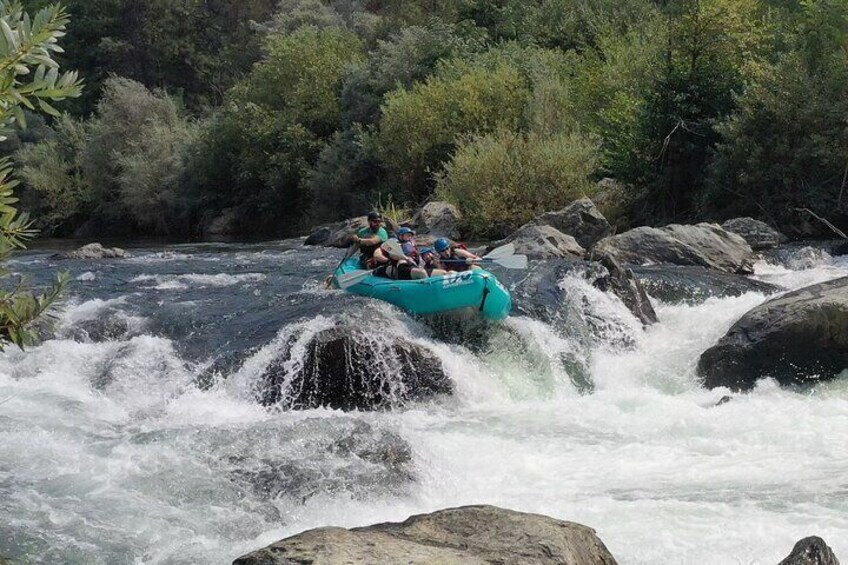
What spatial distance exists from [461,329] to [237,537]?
5030mm

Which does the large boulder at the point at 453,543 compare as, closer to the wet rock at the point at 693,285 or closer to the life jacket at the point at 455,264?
the life jacket at the point at 455,264

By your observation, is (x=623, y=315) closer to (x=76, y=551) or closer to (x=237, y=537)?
(x=237, y=537)

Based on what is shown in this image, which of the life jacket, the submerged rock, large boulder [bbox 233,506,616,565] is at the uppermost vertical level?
large boulder [bbox 233,506,616,565]

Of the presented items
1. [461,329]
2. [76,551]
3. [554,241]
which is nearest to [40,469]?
[76,551]

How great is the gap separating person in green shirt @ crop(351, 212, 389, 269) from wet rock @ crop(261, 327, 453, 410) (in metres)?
2.02

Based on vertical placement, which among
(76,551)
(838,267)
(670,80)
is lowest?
(838,267)

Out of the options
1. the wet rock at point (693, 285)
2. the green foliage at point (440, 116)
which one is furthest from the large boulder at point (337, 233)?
the wet rock at point (693, 285)

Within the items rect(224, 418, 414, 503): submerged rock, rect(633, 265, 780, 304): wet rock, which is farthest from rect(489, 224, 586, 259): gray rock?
rect(224, 418, 414, 503): submerged rock

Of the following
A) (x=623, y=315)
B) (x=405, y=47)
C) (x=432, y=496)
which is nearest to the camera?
(x=432, y=496)

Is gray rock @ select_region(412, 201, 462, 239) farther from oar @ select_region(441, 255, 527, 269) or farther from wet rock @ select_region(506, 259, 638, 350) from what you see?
oar @ select_region(441, 255, 527, 269)

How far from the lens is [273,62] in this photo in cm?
2930

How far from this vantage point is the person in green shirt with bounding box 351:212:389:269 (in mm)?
11711

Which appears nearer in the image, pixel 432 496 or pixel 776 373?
pixel 432 496

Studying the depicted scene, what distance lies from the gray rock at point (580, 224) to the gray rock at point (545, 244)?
2.52 feet
